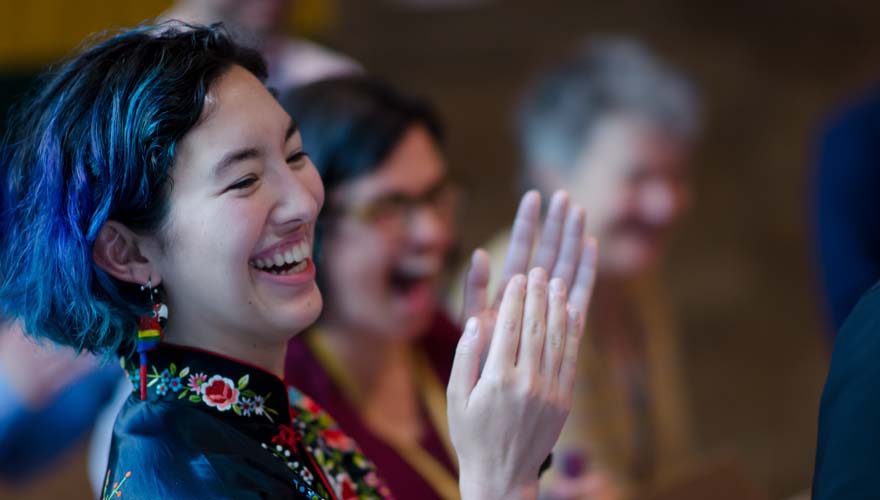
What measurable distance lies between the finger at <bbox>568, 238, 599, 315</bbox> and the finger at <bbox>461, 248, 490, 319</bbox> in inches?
4.1

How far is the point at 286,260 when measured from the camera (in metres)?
1.05

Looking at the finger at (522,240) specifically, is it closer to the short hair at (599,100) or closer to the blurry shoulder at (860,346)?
the blurry shoulder at (860,346)

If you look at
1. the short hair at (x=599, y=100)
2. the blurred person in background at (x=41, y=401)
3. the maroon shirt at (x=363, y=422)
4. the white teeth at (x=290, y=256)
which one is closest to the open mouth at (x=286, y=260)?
the white teeth at (x=290, y=256)

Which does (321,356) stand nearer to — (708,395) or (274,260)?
(274,260)

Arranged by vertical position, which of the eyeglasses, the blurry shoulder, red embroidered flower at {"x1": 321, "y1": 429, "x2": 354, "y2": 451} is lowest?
red embroidered flower at {"x1": 321, "y1": 429, "x2": 354, "y2": 451}

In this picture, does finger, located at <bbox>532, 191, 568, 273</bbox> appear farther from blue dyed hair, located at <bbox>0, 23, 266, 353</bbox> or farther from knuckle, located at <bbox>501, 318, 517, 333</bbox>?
blue dyed hair, located at <bbox>0, 23, 266, 353</bbox>

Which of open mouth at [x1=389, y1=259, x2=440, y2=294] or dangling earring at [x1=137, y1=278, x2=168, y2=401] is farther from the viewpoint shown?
open mouth at [x1=389, y1=259, x2=440, y2=294]

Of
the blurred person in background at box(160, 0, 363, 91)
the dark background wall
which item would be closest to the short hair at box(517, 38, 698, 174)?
the blurred person in background at box(160, 0, 363, 91)

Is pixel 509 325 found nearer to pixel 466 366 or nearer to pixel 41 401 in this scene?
pixel 466 366

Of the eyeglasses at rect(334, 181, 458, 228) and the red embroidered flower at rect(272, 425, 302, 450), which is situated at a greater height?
the red embroidered flower at rect(272, 425, 302, 450)

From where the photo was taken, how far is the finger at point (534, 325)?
41.4 inches

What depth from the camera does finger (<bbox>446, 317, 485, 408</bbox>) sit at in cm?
105

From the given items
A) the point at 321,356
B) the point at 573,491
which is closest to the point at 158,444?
the point at 321,356

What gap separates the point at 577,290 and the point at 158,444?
20.8 inches
